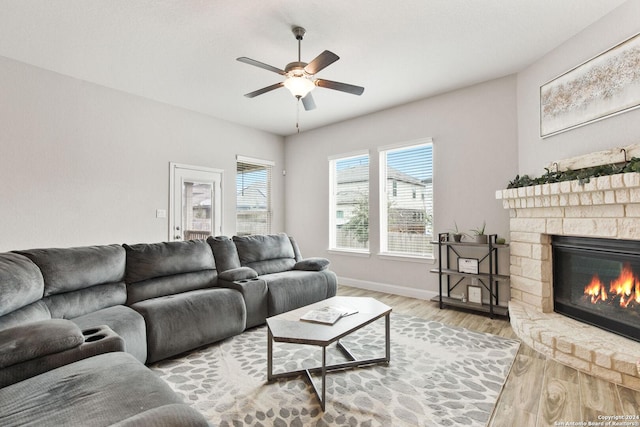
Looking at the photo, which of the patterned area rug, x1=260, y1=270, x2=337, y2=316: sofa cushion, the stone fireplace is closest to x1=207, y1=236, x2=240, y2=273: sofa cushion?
x1=260, y1=270, x2=337, y2=316: sofa cushion

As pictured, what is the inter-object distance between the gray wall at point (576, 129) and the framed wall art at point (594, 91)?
0.21ft

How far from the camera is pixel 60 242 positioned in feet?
11.8

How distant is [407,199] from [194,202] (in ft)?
11.2

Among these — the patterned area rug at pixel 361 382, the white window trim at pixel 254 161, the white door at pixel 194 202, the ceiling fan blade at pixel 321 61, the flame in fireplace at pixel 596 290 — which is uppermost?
the ceiling fan blade at pixel 321 61

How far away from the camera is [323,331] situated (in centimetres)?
206

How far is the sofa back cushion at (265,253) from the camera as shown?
387 centimetres

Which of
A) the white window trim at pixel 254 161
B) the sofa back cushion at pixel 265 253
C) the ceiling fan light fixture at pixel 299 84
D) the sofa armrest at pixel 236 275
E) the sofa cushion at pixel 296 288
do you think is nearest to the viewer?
the ceiling fan light fixture at pixel 299 84

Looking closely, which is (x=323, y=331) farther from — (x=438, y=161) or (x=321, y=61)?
(x=438, y=161)

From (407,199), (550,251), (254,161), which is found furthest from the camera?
(254,161)

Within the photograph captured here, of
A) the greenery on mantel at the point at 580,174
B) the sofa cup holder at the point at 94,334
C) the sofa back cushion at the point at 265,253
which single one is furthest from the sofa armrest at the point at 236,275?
the greenery on mantel at the point at 580,174

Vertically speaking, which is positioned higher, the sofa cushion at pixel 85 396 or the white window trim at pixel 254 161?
the white window trim at pixel 254 161

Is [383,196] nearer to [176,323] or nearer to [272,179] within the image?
[272,179]

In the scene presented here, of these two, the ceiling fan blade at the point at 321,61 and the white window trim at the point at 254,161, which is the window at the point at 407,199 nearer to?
the white window trim at the point at 254,161

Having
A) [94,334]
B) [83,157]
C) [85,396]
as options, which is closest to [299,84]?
[94,334]
